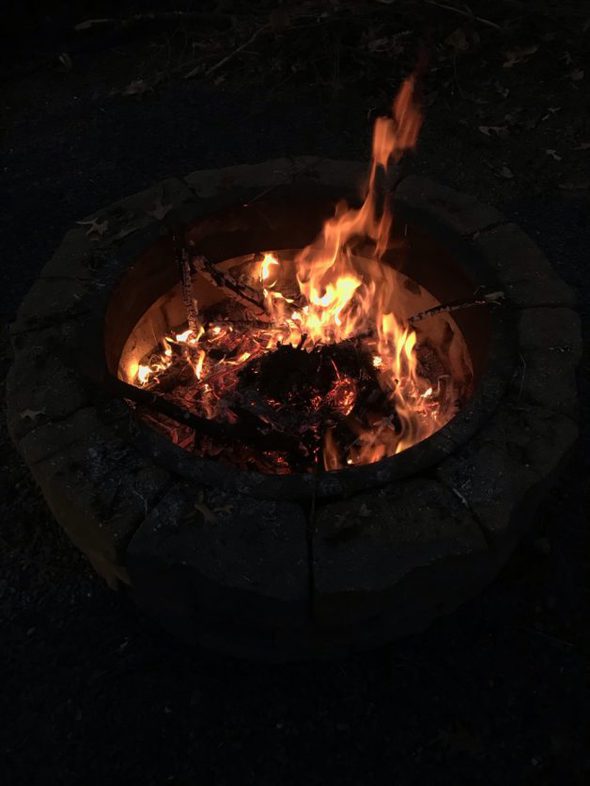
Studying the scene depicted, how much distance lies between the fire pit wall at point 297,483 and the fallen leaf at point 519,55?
10.4 ft

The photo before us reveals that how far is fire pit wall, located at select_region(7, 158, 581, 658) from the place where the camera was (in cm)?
222

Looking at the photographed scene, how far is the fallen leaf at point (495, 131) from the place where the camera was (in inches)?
197

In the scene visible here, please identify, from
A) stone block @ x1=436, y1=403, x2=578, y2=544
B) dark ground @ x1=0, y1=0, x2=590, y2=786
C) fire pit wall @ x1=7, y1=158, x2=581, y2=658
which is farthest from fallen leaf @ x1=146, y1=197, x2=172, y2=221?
stone block @ x1=436, y1=403, x2=578, y2=544

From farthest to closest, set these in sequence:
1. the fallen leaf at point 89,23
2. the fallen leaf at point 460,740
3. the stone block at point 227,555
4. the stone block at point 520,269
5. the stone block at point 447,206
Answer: the fallen leaf at point 89,23 → the stone block at point 447,206 → the stone block at point 520,269 → the fallen leaf at point 460,740 → the stone block at point 227,555

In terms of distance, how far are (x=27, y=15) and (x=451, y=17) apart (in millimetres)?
3894

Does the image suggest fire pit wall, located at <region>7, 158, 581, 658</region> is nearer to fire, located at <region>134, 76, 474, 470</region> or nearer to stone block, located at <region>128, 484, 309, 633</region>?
stone block, located at <region>128, 484, 309, 633</region>

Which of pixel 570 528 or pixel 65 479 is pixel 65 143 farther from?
pixel 570 528

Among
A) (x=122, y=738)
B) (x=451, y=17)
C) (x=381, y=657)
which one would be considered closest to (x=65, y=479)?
(x=122, y=738)

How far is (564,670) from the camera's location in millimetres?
2703

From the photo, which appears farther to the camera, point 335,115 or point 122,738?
point 335,115

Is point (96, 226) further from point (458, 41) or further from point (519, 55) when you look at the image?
point (519, 55)

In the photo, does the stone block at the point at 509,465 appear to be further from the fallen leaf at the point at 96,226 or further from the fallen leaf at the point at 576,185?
the fallen leaf at the point at 576,185

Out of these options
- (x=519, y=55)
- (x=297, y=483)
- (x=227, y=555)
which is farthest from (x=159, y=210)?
(x=519, y=55)

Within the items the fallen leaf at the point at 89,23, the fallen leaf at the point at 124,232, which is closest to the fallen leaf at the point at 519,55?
the fallen leaf at the point at 89,23
